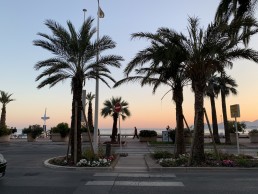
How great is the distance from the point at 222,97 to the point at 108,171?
23391 millimetres

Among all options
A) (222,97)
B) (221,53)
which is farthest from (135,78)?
(222,97)

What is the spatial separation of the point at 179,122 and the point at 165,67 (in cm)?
303

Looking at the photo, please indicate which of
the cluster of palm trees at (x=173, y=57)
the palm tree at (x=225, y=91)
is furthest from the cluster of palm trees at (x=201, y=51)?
the palm tree at (x=225, y=91)

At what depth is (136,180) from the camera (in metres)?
11.4

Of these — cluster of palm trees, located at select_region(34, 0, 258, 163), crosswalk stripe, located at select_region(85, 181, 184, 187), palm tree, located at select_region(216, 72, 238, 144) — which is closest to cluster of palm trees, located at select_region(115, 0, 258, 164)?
cluster of palm trees, located at select_region(34, 0, 258, 163)

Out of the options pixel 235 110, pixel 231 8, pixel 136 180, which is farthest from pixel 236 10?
pixel 136 180

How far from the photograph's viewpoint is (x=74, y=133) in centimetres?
1669

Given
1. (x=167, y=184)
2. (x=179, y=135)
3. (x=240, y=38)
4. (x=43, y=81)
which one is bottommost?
(x=167, y=184)

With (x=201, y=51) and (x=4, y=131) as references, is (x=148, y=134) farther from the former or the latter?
(x=201, y=51)

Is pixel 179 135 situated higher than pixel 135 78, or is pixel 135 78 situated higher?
pixel 135 78

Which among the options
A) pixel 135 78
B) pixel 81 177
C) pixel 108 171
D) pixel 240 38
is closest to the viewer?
pixel 81 177

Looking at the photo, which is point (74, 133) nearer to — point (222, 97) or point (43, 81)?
point (43, 81)

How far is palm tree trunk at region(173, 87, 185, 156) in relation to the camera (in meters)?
18.6

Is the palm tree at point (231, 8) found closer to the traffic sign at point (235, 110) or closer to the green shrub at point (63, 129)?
the traffic sign at point (235, 110)
